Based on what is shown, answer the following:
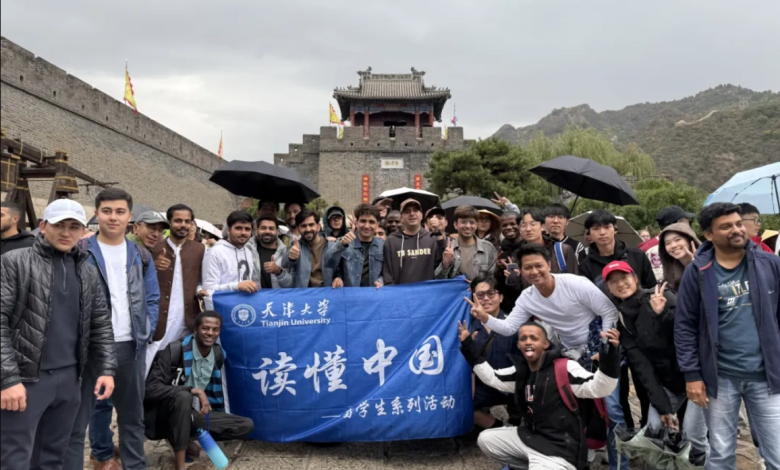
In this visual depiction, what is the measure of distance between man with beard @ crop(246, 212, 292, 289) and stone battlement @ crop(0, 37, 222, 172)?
307 inches

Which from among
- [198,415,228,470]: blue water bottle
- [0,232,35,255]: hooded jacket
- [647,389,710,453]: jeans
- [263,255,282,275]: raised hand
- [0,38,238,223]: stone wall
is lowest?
[198,415,228,470]: blue water bottle

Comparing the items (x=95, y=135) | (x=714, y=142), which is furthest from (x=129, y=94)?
(x=714, y=142)

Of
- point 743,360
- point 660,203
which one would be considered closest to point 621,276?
point 743,360

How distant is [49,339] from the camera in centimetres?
213

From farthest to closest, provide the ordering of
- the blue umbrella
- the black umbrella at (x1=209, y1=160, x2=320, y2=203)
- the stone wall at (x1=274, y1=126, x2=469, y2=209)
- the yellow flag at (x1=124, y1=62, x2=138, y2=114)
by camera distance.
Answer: the stone wall at (x1=274, y1=126, x2=469, y2=209) < the yellow flag at (x1=124, y1=62, x2=138, y2=114) < the blue umbrella < the black umbrella at (x1=209, y1=160, x2=320, y2=203)

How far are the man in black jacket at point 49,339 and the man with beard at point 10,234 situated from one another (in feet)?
1.35

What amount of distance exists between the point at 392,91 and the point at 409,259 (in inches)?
1075

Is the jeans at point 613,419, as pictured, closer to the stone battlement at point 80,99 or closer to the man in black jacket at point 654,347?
the man in black jacket at point 654,347

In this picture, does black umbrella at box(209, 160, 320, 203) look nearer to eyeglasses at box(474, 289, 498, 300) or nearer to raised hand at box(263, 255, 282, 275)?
raised hand at box(263, 255, 282, 275)

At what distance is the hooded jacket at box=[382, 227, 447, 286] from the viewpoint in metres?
3.50

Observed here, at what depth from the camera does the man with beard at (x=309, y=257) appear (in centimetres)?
349

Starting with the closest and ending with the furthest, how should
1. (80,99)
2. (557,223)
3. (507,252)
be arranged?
(557,223), (507,252), (80,99)

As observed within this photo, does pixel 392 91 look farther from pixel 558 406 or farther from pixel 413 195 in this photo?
pixel 558 406

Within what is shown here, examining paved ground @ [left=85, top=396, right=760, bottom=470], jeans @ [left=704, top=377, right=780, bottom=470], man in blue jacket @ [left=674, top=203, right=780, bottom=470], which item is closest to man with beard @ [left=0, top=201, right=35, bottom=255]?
paved ground @ [left=85, top=396, right=760, bottom=470]
